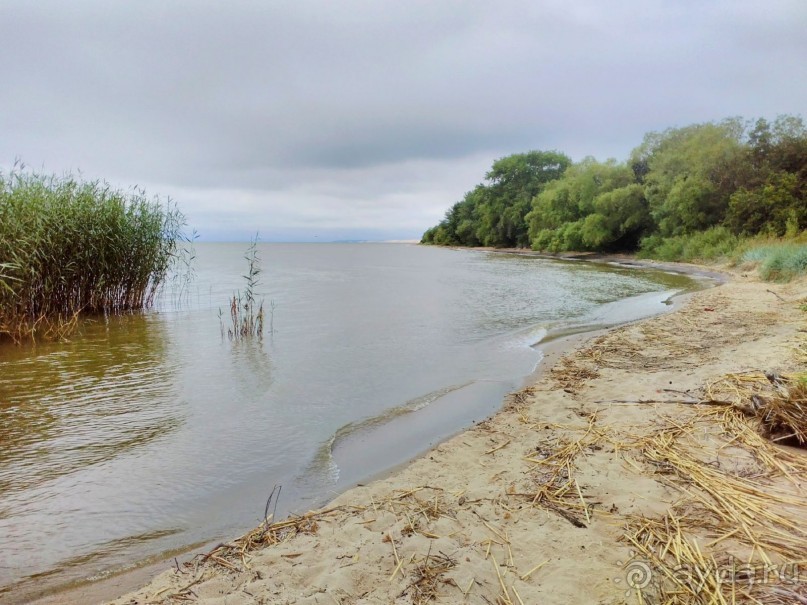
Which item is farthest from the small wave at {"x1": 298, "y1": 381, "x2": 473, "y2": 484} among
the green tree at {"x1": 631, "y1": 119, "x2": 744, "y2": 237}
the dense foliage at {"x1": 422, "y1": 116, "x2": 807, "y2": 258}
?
the green tree at {"x1": 631, "y1": 119, "x2": 744, "y2": 237}

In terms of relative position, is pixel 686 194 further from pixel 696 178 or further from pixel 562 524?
pixel 562 524

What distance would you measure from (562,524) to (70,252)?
13.2m

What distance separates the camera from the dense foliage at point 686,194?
32.1 m

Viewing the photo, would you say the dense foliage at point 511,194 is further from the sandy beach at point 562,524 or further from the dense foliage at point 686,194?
the sandy beach at point 562,524

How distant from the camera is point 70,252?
38.8 ft

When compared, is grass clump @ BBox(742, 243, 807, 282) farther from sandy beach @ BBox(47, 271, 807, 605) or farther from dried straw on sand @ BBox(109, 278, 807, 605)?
sandy beach @ BBox(47, 271, 807, 605)

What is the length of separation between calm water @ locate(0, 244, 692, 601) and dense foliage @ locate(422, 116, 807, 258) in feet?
84.9

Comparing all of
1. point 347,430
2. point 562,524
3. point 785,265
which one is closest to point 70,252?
point 347,430

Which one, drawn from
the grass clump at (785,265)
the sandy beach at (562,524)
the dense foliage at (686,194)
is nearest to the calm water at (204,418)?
the sandy beach at (562,524)

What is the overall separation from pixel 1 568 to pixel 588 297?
62.3ft

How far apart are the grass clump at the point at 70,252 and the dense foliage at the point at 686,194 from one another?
33495 millimetres

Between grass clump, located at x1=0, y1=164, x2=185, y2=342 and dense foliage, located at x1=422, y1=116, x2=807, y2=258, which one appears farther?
dense foliage, located at x1=422, y1=116, x2=807, y2=258

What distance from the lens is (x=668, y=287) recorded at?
2189cm

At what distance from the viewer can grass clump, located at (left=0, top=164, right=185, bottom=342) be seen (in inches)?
398
